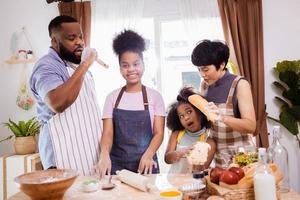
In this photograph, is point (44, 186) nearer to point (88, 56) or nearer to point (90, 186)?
point (90, 186)

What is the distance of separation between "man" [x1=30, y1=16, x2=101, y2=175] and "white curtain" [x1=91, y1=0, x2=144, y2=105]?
1353 mm

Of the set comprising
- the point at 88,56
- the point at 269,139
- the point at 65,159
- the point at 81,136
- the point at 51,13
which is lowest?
the point at 269,139

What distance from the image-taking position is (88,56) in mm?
1519

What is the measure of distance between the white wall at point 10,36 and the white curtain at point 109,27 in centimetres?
51

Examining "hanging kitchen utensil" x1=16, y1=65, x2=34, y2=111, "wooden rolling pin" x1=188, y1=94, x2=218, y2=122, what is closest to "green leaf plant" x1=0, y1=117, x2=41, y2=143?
"hanging kitchen utensil" x1=16, y1=65, x2=34, y2=111

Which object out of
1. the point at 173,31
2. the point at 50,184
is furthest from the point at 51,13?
the point at 50,184

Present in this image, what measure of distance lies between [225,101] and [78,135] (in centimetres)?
78

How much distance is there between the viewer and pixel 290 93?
8.94 feet

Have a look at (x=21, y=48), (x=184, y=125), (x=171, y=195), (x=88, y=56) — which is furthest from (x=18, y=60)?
(x=171, y=195)

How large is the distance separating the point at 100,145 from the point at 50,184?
607mm

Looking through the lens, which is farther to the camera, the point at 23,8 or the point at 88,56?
the point at 23,8

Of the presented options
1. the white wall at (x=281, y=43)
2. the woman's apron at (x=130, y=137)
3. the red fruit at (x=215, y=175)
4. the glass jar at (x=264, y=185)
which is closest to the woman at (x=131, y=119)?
the woman's apron at (x=130, y=137)

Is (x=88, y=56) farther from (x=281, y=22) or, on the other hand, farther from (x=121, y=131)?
(x=281, y=22)

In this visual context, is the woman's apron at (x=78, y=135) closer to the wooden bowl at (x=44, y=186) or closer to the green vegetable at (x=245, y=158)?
the wooden bowl at (x=44, y=186)
